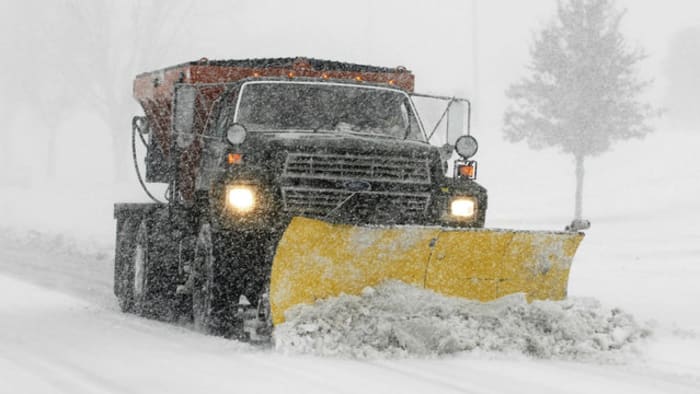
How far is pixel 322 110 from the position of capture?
10.0 meters

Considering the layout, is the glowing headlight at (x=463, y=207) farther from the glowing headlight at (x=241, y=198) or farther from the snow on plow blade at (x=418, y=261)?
the glowing headlight at (x=241, y=198)

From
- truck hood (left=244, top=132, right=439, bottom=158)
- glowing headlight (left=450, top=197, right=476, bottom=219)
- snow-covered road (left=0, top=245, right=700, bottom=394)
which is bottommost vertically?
snow-covered road (left=0, top=245, right=700, bottom=394)

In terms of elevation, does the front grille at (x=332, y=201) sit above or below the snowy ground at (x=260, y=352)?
above

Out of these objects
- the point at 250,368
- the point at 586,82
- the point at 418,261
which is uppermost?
the point at 586,82

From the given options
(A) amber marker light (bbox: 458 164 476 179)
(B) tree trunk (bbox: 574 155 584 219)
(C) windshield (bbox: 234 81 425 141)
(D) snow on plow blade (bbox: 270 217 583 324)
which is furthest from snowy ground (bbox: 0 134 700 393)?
(B) tree trunk (bbox: 574 155 584 219)

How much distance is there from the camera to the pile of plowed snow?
27.0ft

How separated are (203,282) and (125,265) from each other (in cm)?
311

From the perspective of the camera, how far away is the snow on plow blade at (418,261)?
833 centimetres

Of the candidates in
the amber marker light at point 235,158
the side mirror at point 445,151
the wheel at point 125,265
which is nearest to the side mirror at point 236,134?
the amber marker light at point 235,158

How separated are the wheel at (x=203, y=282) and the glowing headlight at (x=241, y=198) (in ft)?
1.87

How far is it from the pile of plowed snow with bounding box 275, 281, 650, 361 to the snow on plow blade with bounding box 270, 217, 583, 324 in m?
0.12

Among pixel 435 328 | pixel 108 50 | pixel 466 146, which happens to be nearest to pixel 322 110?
pixel 466 146

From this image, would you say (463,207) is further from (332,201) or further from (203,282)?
(203,282)

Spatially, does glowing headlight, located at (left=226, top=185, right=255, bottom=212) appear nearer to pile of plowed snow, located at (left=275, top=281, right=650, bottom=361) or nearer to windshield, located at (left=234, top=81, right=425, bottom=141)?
pile of plowed snow, located at (left=275, top=281, right=650, bottom=361)
